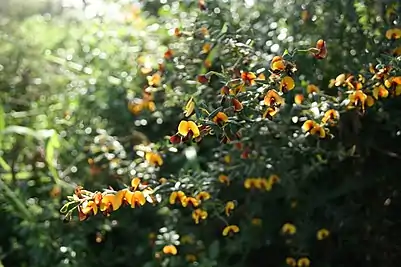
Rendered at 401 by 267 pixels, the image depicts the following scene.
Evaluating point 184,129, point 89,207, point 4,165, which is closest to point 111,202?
point 89,207

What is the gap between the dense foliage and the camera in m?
1.56

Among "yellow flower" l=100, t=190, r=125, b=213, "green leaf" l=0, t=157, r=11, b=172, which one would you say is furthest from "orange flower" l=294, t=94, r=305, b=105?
"green leaf" l=0, t=157, r=11, b=172

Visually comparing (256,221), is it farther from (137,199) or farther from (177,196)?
(137,199)

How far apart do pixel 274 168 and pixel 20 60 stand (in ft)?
3.43

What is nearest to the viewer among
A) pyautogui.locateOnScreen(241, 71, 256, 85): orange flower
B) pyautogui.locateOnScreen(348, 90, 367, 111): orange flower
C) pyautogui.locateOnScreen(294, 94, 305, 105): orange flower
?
pyautogui.locateOnScreen(241, 71, 256, 85): orange flower

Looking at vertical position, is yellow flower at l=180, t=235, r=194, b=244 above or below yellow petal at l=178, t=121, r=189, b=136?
below

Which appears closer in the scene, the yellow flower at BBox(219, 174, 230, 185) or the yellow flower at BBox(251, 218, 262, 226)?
the yellow flower at BBox(219, 174, 230, 185)

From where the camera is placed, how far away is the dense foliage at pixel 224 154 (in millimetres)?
1560

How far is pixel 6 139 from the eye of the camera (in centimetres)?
205

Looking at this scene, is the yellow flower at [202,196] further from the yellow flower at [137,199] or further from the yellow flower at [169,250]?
the yellow flower at [137,199]

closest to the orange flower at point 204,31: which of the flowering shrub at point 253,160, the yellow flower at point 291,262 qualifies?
the flowering shrub at point 253,160

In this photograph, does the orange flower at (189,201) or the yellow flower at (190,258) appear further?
the yellow flower at (190,258)

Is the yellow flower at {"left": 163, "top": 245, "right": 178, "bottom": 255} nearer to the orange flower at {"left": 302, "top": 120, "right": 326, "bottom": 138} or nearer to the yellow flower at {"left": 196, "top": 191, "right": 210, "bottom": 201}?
the yellow flower at {"left": 196, "top": 191, "right": 210, "bottom": 201}

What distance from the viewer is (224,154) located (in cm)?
170
